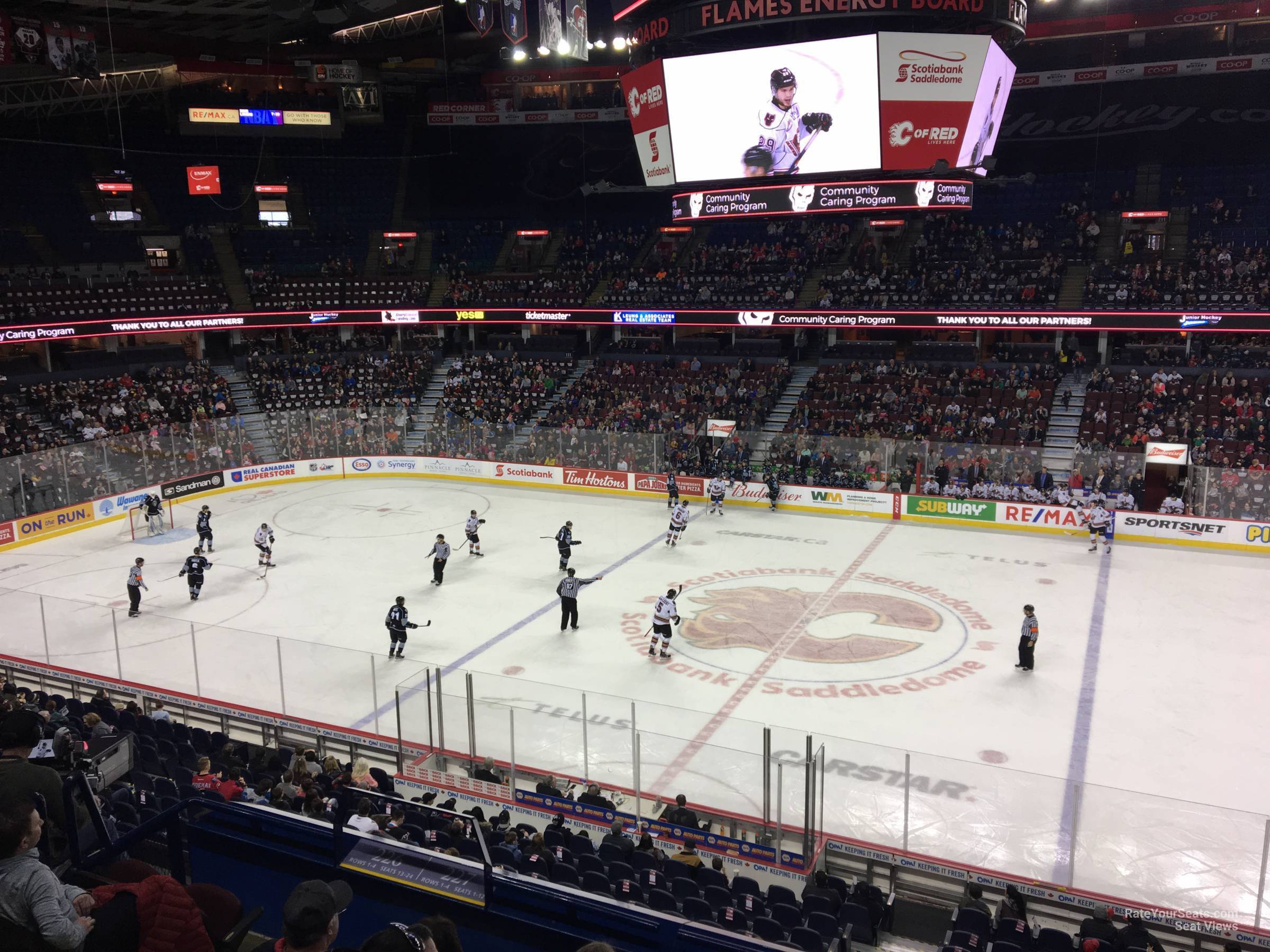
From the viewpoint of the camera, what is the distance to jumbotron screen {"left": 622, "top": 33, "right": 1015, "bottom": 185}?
20672mm

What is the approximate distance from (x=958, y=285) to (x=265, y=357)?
27.1m

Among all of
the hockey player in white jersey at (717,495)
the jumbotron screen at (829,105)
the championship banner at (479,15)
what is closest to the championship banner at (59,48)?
the championship banner at (479,15)

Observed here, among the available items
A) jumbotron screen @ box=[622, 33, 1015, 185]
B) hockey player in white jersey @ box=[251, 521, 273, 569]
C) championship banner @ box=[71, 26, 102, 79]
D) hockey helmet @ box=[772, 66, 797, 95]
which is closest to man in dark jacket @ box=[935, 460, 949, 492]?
jumbotron screen @ box=[622, 33, 1015, 185]

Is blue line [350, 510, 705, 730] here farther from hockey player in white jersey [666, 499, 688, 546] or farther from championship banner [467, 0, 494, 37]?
championship banner [467, 0, 494, 37]

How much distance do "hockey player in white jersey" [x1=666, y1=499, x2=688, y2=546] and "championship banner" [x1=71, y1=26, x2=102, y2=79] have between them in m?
20.7

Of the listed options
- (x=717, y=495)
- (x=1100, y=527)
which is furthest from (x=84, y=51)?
(x=1100, y=527)

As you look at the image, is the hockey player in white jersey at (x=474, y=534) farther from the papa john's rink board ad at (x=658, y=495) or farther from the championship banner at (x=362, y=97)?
the championship banner at (x=362, y=97)

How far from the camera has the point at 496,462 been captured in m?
33.4

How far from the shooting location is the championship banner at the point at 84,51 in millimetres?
26781

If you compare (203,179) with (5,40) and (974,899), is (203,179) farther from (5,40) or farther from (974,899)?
(974,899)

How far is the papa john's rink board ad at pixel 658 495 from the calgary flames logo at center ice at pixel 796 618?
7553 mm

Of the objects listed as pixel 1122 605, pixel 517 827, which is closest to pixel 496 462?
pixel 1122 605

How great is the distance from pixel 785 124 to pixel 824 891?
17.8m

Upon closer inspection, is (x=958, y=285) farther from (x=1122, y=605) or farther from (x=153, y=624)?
(x=153, y=624)
